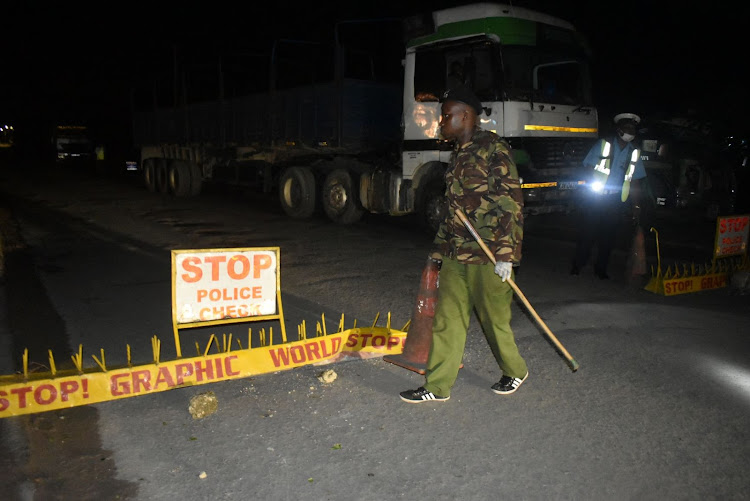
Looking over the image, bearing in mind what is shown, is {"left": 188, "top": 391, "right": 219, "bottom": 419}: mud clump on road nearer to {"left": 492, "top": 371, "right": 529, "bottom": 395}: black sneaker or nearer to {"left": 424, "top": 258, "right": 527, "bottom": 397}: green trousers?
{"left": 424, "top": 258, "right": 527, "bottom": 397}: green trousers

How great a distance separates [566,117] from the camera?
10.5 metres

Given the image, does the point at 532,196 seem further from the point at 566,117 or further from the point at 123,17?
the point at 123,17

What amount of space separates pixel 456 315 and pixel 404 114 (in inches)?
295

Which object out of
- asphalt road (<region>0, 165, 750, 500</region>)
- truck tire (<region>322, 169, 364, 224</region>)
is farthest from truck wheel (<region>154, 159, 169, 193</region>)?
asphalt road (<region>0, 165, 750, 500</region>)

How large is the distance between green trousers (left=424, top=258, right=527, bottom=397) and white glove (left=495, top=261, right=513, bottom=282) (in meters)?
0.13

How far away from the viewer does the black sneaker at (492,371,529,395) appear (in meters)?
4.51

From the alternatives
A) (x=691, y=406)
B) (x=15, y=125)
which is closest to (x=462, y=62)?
(x=691, y=406)

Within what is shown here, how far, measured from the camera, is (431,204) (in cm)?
1127

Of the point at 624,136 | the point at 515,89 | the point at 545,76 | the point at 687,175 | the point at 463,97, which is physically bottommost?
the point at 687,175

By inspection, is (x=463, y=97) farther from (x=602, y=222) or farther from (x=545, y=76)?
(x=545, y=76)

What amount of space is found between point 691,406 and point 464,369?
152cm

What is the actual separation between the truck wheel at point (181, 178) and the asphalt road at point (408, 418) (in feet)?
36.3

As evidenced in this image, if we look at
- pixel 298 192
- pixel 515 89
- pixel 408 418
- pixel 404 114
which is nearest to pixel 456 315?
pixel 408 418

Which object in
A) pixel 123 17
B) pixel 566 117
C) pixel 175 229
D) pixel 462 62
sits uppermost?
pixel 123 17
